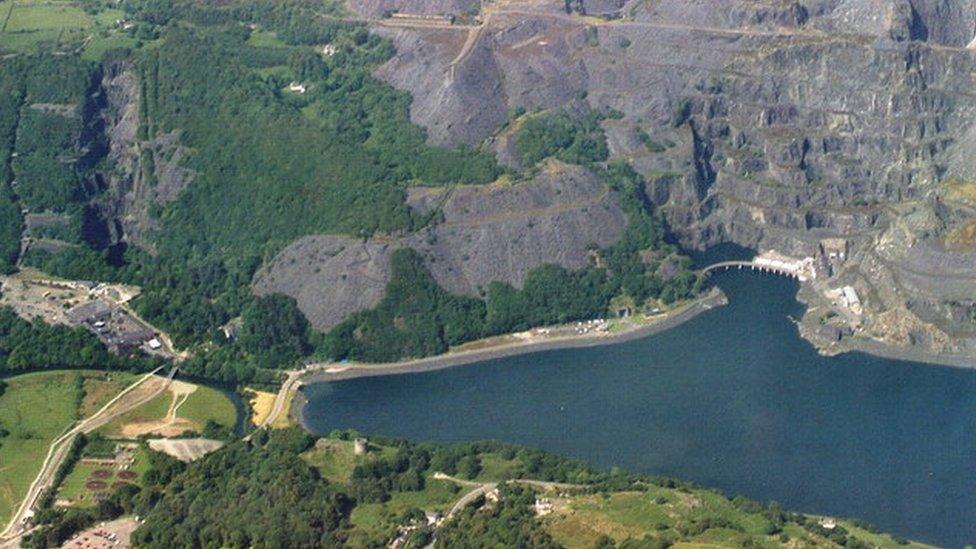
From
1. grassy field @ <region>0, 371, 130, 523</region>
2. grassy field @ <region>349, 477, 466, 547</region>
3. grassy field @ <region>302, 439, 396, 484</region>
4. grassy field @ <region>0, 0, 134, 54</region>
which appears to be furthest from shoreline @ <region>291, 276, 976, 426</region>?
Answer: grassy field @ <region>0, 0, 134, 54</region>

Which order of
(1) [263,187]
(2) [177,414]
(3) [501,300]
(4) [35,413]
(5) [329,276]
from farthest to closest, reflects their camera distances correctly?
(1) [263,187] < (3) [501,300] < (5) [329,276] < (2) [177,414] < (4) [35,413]

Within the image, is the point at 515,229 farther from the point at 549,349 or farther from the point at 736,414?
the point at 736,414

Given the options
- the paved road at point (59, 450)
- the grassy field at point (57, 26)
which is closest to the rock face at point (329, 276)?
the paved road at point (59, 450)

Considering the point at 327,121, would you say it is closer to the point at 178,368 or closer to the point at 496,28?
the point at 496,28

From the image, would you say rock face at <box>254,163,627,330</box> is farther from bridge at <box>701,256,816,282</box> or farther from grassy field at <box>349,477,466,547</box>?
grassy field at <box>349,477,466,547</box>

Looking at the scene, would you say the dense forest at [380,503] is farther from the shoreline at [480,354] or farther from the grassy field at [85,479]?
the shoreline at [480,354]

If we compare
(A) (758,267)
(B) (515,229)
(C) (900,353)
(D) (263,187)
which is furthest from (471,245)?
(C) (900,353)
